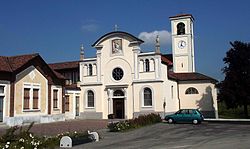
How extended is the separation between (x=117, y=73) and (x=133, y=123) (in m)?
15.4

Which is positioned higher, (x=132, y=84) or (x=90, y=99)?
(x=132, y=84)

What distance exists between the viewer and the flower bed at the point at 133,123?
23781 mm

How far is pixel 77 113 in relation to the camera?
138ft

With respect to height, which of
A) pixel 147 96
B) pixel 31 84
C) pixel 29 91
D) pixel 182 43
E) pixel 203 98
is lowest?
pixel 203 98

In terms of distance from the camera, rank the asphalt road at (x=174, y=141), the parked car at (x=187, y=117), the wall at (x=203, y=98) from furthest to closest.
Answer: the wall at (x=203, y=98) → the parked car at (x=187, y=117) → the asphalt road at (x=174, y=141)

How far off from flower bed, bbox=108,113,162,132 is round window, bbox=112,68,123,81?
9898mm

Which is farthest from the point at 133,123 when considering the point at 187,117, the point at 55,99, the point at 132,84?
the point at 132,84

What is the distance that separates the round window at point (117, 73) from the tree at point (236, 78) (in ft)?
38.9

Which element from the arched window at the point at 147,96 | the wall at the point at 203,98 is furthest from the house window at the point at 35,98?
the wall at the point at 203,98

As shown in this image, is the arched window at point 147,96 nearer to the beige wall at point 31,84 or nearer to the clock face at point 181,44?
the beige wall at point 31,84

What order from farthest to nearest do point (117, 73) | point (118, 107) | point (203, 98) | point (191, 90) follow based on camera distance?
1. point (191, 90)
2. point (203, 98)
3. point (117, 73)
4. point (118, 107)

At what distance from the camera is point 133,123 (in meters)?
26.1

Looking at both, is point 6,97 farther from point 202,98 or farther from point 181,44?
point 181,44

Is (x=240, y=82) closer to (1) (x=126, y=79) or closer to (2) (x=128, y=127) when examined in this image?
(1) (x=126, y=79)
